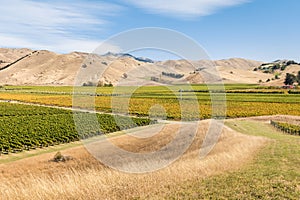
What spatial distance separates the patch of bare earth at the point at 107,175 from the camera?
43.9 feet

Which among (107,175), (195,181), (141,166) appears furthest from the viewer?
(141,166)

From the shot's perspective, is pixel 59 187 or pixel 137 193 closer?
pixel 137 193

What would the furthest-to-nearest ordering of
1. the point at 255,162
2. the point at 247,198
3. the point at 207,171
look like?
the point at 255,162 < the point at 207,171 < the point at 247,198

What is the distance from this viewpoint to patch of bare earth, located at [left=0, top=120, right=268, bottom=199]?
43.9ft

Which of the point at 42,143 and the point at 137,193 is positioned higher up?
the point at 137,193

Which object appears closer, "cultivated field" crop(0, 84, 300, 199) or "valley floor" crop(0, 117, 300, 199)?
"valley floor" crop(0, 117, 300, 199)

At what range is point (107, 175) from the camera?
16766 mm

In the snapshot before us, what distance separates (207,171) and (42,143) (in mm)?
23492

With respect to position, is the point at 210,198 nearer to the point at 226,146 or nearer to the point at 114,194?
the point at 114,194

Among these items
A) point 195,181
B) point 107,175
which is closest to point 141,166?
point 107,175

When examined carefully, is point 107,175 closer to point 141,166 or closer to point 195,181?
point 141,166

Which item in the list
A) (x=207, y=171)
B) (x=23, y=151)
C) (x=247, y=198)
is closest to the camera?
(x=247, y=198)

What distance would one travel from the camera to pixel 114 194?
1312cm

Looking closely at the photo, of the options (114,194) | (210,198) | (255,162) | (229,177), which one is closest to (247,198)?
(210,198)
